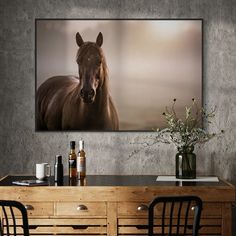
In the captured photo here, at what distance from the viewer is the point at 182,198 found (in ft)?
10.8

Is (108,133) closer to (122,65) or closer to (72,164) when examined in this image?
(122,65)

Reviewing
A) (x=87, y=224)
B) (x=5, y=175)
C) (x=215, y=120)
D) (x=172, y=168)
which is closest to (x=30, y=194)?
(x=87, y=224)

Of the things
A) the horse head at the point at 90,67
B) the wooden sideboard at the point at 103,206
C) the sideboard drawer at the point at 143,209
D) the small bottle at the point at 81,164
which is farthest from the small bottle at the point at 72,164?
the horse head at the point at 90,67

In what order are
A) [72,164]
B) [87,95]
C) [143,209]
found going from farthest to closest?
1. [87,95]
2. [72,164]
3. [143,209]

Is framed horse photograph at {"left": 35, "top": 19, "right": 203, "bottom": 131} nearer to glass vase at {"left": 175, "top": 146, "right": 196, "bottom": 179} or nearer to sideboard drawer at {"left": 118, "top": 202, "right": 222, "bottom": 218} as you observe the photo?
glass vase at {"left": 175, "top": 146, "right": 196, "bottom": 179}

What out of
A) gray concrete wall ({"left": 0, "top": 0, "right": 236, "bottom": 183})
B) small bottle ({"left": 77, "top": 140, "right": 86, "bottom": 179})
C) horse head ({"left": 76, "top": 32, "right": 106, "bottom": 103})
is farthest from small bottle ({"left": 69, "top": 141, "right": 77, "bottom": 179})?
horse head ({"left": 76, "top": 32, "right": 106, "bottom": 103})

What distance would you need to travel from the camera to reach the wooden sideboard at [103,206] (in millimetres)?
4047

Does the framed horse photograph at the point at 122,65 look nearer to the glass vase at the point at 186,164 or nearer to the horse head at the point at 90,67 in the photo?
the horse head at the point at 90,67

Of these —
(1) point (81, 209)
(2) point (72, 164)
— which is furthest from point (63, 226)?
(2) point (72, 164)

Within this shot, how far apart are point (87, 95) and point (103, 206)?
3.88 feet

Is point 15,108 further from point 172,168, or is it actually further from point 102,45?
point 172,168

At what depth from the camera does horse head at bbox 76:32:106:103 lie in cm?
499

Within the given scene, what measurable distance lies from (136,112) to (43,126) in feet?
2.46

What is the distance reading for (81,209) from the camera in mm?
4070
